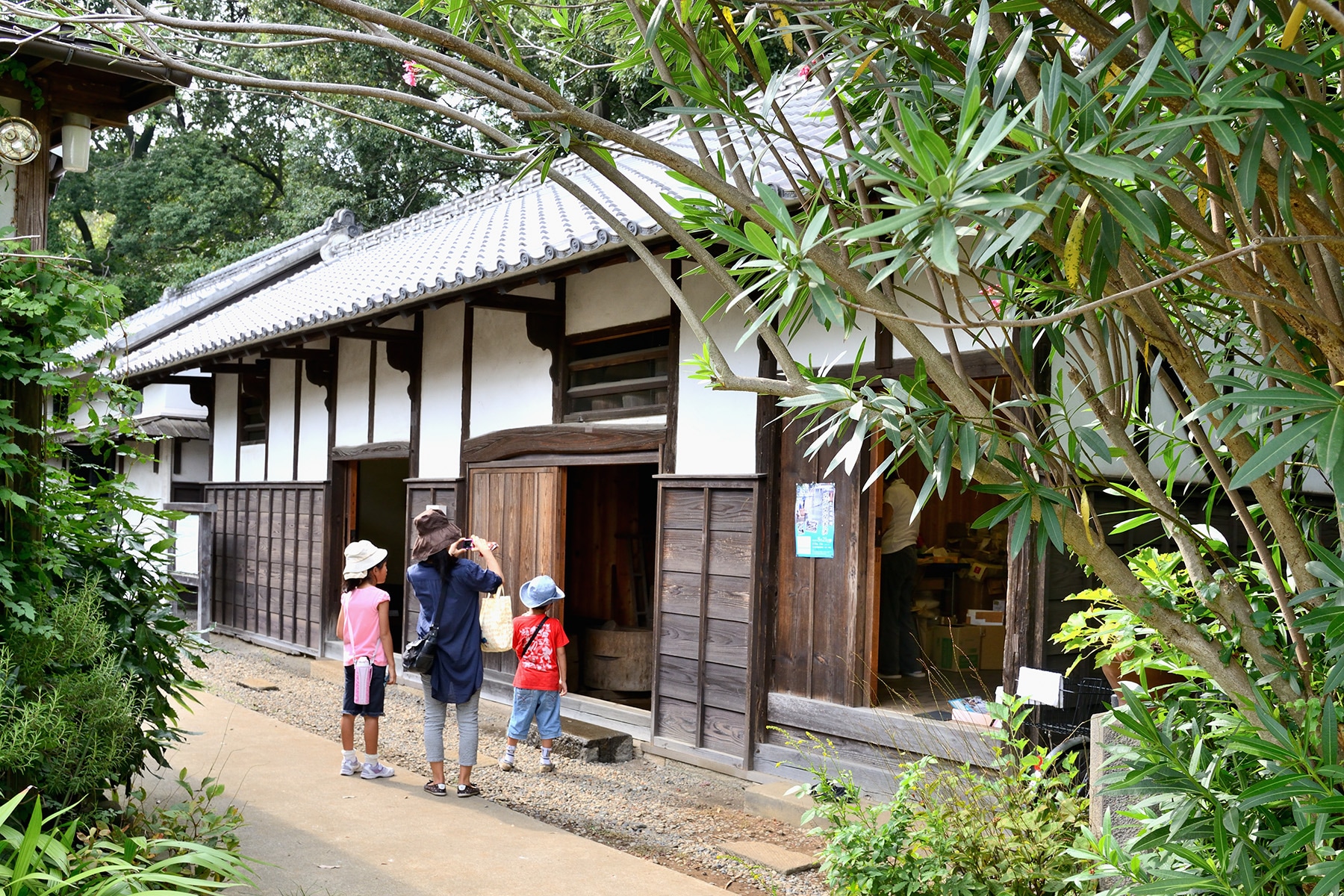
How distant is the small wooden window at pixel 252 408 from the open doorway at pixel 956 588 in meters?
8.17

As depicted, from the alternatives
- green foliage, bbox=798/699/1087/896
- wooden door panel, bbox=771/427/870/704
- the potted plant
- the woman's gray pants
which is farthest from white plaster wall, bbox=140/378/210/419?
the potted plant

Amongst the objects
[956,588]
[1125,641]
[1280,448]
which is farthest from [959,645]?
[1280,448]

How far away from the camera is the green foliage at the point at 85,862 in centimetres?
303

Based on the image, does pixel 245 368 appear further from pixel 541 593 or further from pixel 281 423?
pixel 541 593

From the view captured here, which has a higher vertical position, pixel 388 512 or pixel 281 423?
pixel 281 423

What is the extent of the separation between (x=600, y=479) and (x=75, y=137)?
6015mm

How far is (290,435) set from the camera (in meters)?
12.9

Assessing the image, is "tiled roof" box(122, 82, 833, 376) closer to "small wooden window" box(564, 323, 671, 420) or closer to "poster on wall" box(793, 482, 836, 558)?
"small wooden window" box(564, 323, 671, 420)

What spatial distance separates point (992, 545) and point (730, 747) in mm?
4164

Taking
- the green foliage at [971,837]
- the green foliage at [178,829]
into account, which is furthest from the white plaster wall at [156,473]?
the green foliage at [971,837]

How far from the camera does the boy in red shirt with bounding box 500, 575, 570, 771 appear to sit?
7.07 m

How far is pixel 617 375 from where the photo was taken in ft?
26.9

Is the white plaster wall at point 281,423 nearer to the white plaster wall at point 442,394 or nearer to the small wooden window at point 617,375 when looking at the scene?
the white plaster wall at point 442,394

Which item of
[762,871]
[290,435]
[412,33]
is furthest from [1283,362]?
[290,435]
